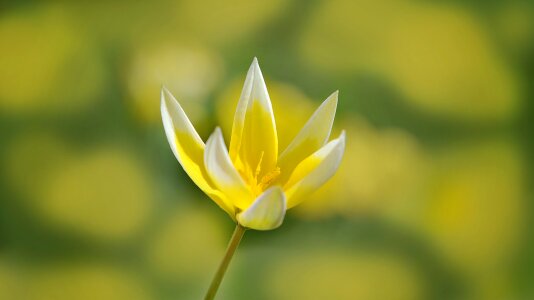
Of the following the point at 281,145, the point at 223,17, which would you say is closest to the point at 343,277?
the point at 281,145

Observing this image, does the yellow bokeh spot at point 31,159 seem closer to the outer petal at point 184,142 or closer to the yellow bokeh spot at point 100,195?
the yellow bokeh spot at point 100,195

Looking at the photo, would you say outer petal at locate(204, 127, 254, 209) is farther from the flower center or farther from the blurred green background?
the blurred green background

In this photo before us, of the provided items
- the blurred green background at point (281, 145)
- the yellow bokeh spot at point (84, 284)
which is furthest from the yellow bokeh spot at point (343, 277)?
the yellow bokeh spot at point (84, 284)

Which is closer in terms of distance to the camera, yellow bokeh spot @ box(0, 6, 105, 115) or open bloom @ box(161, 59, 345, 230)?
open bloom @ box(161, 59, 345, 230)

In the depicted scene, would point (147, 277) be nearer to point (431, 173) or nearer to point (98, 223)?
point (98, 223)

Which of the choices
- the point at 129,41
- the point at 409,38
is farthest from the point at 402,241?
the point at 129,41

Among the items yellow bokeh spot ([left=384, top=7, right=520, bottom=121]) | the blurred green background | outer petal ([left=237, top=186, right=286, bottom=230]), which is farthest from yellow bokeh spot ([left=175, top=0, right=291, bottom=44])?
outer petal ([left=237, top=186, right=286, bottom=230])

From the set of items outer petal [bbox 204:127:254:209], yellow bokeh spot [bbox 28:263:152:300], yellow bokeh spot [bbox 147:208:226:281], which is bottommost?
yellow bokeh spot [bbox 28:263:152:300]
